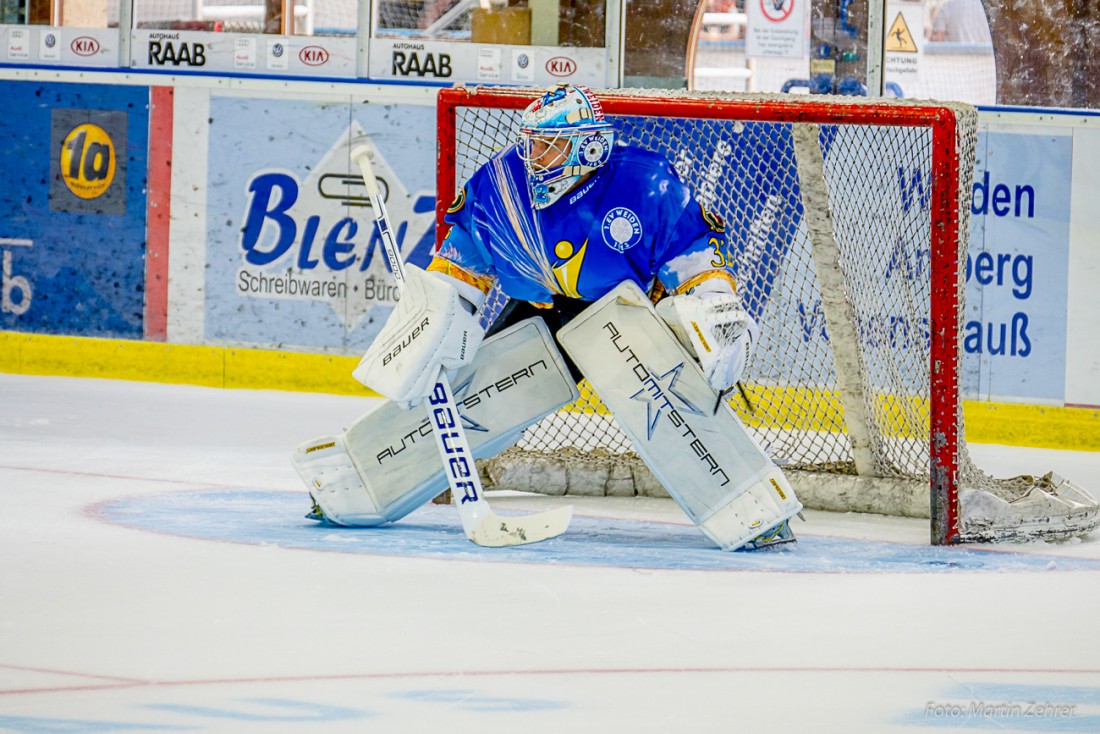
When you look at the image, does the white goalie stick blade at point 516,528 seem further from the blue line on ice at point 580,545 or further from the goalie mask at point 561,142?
the goalie mask at point 561,142

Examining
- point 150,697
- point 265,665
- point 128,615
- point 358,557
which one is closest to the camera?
point 150,697

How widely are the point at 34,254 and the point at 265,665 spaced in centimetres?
464

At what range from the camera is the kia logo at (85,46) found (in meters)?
7.12

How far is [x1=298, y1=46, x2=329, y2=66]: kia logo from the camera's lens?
688cm

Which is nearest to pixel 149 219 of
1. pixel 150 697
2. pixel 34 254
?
pixel 34 254

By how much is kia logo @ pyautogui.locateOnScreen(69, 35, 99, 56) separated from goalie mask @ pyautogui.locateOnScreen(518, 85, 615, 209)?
357 centimetres

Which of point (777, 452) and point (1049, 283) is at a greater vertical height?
point (1049, 283)

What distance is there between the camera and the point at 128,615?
3240mm

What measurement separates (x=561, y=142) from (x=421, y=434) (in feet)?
2.46

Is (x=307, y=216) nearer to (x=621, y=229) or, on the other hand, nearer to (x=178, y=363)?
(x=178, y=363)

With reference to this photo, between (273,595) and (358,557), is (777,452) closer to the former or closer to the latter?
(358,557)

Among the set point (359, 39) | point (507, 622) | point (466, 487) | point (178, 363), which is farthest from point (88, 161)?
point (507, 622)

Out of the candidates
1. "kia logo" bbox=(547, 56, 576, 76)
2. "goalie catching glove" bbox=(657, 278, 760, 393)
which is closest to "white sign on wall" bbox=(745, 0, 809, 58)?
"kia logo" bbox=(547, 56, 576, 76)

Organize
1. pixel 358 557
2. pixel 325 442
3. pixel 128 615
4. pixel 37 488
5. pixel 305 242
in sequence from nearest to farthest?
pixel 128 615
pixel 358 557
pixel 325 442
pixel 37 488
pixel 305 242
